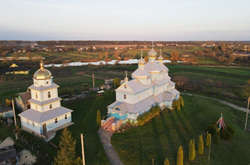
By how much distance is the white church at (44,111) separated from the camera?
82.0 ft

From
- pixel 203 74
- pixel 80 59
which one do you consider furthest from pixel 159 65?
pixel 80 59

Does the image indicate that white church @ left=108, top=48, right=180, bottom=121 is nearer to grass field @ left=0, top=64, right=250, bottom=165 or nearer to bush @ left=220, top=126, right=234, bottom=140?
grass field @ left=0, top=64, right=250, bottom=165

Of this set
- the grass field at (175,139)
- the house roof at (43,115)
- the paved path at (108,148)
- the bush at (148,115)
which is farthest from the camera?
the bush at (148,115)

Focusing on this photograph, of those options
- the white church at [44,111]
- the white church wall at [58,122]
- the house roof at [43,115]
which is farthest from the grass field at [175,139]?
the house roof at [43,115]

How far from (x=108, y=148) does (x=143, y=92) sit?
1205cm

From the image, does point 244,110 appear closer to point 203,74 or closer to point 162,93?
point 162,93

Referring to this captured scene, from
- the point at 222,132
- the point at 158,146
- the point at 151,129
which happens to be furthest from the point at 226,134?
the point at 151,129

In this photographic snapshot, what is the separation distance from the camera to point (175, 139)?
2417 centimetres

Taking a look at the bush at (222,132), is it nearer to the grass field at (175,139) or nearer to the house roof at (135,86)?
the grass field at (175,139)

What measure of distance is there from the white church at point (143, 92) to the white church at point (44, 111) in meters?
7.97

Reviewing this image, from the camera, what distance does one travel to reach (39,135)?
2491 centimetres

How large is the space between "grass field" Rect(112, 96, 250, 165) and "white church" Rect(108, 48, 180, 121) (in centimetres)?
251

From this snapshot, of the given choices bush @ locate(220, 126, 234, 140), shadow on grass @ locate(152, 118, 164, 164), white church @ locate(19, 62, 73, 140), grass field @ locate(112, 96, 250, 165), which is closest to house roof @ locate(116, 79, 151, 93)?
grass field @ locate(112, 96, 250, 165)

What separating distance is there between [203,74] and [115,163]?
60.3m
